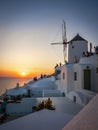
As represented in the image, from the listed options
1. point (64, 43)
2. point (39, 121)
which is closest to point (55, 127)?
point (39, 121)

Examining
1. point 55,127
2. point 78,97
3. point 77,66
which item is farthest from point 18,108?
point 55,127

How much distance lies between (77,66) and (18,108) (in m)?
7.29

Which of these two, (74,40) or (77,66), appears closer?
(77,66)

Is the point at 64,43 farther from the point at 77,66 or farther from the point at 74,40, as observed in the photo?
the point at 77,66

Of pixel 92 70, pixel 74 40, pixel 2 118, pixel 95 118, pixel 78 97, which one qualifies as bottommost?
pixel 2 118

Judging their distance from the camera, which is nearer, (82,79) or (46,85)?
(82,79)

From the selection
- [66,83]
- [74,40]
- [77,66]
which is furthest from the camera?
[74,40]

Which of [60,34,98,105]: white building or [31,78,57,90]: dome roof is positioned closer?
[60,34,98,105]: white building

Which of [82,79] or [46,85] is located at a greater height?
[82,79]

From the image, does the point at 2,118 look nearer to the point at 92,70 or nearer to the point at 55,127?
the point at 55,127

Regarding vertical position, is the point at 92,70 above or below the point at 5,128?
above

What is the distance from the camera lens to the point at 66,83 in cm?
1967

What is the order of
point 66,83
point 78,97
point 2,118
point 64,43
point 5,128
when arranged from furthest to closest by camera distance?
point 64,43 → point 66,83 → point 78,97 → point 2,118 → point 5,128

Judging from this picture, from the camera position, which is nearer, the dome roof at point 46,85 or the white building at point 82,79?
the white building at point 82,79
